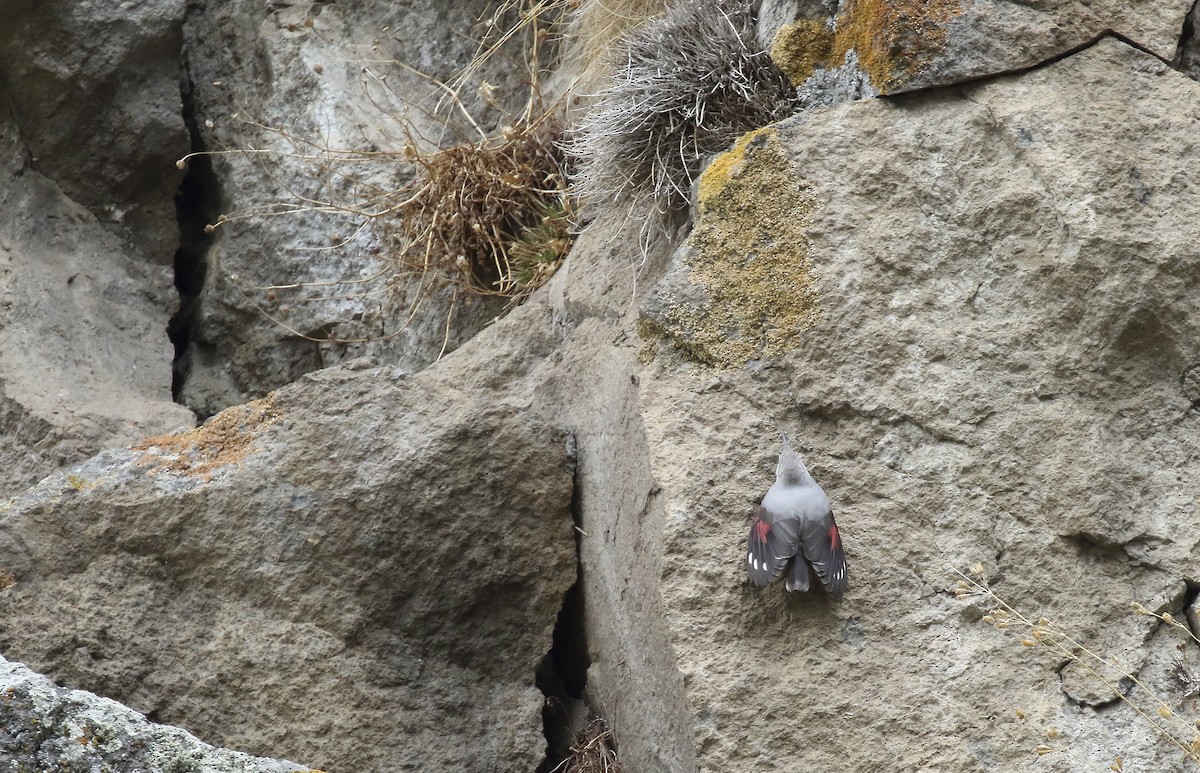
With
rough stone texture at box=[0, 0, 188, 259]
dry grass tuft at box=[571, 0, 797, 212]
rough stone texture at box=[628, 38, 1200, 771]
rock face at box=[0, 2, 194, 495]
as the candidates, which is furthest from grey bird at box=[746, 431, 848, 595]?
rough stone texture at box=[0, 0, 188, 259]

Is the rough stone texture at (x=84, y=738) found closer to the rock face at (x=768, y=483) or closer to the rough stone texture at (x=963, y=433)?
the rock face at (x=768, y=483)

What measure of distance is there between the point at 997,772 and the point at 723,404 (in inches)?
40.0

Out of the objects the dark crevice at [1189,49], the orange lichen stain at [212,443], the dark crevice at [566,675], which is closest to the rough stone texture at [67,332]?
the orange lichen stain at [212,443]

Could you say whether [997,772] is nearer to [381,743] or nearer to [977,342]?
[977,342]

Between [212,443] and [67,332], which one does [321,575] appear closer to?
[212,443]

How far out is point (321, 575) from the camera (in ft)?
10.4

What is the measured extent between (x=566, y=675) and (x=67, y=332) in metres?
1.95

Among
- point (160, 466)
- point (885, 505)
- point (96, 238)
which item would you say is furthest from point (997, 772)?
point (96, 238)

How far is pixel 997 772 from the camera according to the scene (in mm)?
2619

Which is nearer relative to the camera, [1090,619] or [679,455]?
[1090,619]

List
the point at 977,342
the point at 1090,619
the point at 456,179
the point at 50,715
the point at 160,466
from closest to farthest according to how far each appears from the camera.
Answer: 1. the point at 50,715
2. the point at 1090,619
3. the point at 977,342
4. the point at 160,466
5. the point at 456,179

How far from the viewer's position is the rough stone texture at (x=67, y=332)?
12.2 feet

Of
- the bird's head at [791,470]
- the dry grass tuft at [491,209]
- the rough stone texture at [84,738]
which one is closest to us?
the rough stone texture at [84,738]

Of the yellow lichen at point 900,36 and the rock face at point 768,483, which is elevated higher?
the yellow lichen at point 900,36
